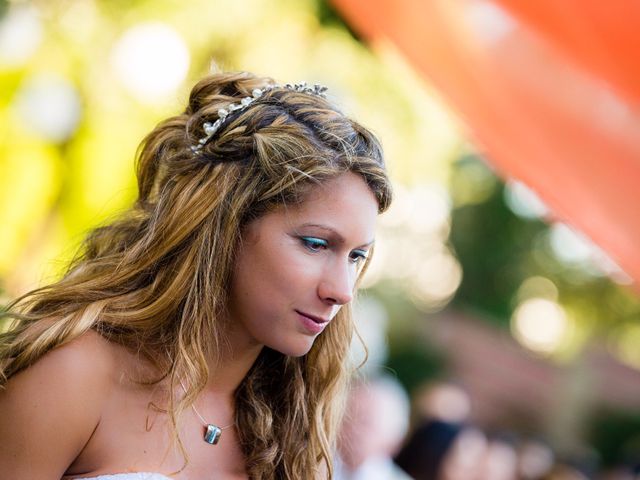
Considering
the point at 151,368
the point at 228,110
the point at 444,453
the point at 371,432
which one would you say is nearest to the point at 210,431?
the point at 151,368

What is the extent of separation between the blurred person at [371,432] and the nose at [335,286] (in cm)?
272

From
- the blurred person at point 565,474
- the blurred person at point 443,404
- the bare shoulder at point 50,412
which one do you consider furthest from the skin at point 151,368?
the blurred person at point 565,474

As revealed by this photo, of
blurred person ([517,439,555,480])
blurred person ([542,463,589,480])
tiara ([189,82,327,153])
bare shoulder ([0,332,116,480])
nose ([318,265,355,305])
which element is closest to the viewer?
bare shoulder ([0,332,116,480])

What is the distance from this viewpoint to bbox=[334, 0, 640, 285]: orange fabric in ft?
9.00

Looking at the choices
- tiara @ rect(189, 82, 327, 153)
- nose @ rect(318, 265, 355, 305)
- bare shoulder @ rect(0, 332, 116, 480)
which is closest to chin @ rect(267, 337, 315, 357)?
nose @ rect(318, 265, 355, 305)

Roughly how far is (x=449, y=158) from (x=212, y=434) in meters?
14.0

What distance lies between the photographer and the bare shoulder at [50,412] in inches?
89.9

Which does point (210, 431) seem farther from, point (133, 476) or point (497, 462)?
point (497, 462)

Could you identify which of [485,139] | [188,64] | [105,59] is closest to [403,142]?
[188,64]

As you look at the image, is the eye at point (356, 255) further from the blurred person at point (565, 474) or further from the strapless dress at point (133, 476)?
the blurred person at point (565, 474)

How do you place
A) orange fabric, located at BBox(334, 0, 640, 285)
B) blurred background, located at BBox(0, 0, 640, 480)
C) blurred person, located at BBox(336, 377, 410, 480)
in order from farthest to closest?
blurred person, located at BBox(336, 377, 410, 480)
blurred background, located at BBox(0, 0, 640, 480)
orange fabric, located at BBox(334, 0, 640, 285)

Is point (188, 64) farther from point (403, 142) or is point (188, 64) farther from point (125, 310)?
point (125, 310)

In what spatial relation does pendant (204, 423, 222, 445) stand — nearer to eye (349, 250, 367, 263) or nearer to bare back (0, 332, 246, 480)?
bare back (0, 332, 246, 480)

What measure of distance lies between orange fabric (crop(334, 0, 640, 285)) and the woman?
0.53 meters
